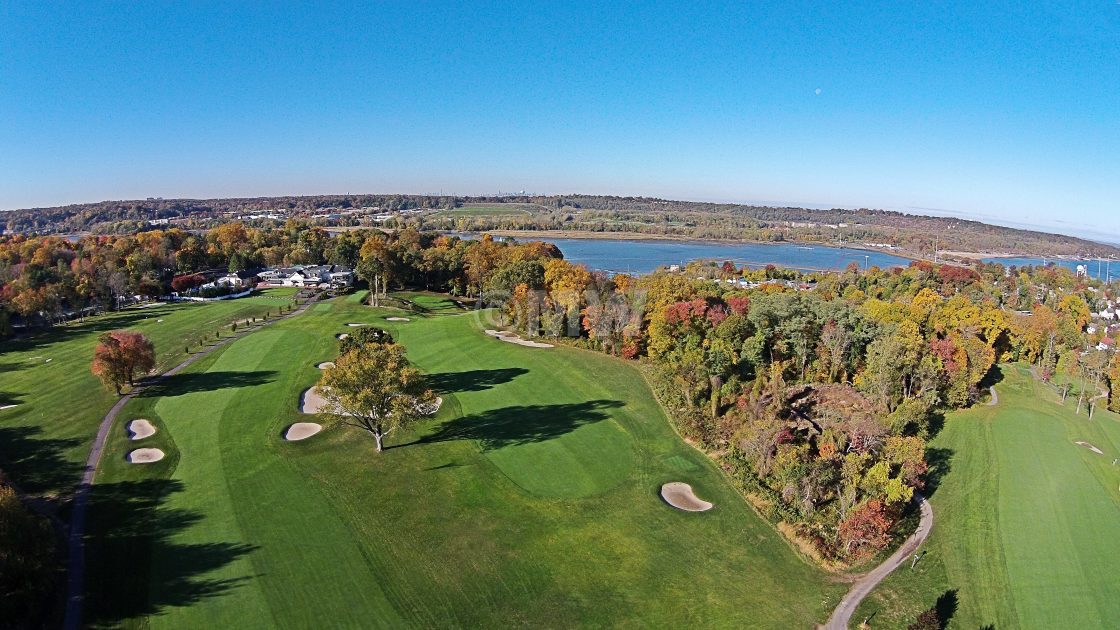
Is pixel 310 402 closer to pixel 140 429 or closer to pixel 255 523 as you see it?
pixel 140 429

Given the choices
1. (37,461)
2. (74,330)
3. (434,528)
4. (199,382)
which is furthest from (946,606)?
(74,330)

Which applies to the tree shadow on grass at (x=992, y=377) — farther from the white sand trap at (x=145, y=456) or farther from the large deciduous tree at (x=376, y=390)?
the white sand trap at (x=145, y=456)

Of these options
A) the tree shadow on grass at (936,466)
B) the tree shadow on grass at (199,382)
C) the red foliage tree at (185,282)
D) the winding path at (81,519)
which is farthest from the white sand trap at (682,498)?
the red foliage tree at (185,282)

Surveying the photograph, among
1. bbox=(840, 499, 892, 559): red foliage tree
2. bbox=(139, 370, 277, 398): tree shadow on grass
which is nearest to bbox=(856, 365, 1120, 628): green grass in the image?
bbox=(840, 499, 892, 559): red foliage tree

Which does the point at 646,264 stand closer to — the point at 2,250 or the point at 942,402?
the point at 942,402

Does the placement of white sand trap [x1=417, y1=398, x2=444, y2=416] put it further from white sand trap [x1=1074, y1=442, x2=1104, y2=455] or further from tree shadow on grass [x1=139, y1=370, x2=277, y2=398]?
white sand trap [x1=1074, y1=442, x2=1104, y2=455]

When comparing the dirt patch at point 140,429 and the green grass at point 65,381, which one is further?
the dirt patch at point 140,429

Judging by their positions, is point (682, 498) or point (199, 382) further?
point (199, 382)
